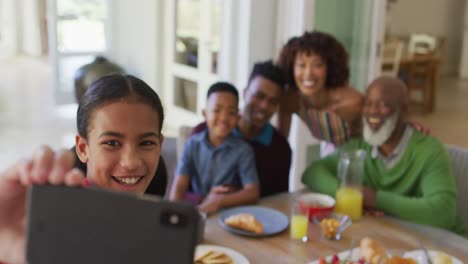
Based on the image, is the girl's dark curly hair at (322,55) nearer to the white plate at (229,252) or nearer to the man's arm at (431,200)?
the man's arm at (431,200)

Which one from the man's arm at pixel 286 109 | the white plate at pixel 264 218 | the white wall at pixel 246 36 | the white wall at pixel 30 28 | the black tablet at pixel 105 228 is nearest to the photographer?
the black tablet at pixel 105 228

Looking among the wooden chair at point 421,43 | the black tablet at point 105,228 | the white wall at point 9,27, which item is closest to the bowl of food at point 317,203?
the black tablet at point 105,228

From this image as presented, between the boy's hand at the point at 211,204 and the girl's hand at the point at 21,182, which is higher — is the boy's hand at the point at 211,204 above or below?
below

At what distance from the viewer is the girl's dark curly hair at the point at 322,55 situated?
7.14ft

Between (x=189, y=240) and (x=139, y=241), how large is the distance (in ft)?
0.12

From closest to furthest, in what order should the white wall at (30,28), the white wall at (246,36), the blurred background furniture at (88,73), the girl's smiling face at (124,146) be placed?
1. the girl's smiling face at (124,146)
2. the white wall at (246,36)
3. the blurred background furniture at (88,73)
4. the white wall at (30,28)

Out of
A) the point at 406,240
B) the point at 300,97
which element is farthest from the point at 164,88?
the point at 406,240

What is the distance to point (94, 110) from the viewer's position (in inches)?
31.2

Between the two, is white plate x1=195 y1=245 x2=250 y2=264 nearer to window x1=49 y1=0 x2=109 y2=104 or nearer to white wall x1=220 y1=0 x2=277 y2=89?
white wall x1=220 y1=0 x2=277 y2=89

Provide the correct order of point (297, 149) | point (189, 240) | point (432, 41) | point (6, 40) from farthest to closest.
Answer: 1. point (6, 40)
2. point (432, 41)
3. point (297, 149)
4. point (189, 240)

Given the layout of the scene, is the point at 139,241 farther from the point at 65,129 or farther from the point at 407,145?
the point at 65,129

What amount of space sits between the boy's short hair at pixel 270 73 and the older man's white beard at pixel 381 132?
1.24 ft

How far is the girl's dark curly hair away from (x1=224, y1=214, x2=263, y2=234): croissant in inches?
30.3

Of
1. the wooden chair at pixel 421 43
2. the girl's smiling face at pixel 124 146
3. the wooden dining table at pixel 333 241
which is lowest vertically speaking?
the wooden dining table at pixel 333 241
